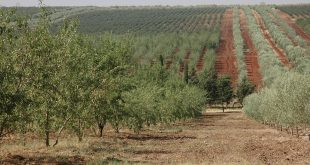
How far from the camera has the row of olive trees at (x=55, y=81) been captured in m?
25.8

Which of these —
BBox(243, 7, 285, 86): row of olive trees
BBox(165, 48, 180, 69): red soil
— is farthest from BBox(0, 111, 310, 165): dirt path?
BBox(165, 48, 180, 69): red soil

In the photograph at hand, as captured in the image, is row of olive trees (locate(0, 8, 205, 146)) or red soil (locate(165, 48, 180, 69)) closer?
row of olive trees (locate(0, 8, 205, 146))

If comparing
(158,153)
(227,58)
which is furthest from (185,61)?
(158,153)

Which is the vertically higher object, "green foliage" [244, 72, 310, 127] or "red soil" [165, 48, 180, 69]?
"green foliage" [244, 72, 310, 127]

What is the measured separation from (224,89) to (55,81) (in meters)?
100.0

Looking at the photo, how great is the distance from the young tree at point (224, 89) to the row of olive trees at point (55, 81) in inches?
3278

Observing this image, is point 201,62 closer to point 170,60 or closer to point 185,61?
point 185,61

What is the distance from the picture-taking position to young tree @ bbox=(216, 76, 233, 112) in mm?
127312

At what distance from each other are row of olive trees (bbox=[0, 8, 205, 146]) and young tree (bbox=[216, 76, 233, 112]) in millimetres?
83255

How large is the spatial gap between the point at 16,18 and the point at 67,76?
18.5 ft

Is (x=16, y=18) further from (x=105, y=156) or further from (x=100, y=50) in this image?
(x=100, y=50)

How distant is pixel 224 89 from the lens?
127m

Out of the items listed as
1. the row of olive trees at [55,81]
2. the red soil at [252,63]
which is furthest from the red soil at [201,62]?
the row of olive trees at [55,81]

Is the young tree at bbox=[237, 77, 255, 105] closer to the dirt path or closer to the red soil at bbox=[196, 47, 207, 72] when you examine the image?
the red soil at bbox=[196, 47, 207, 72]
